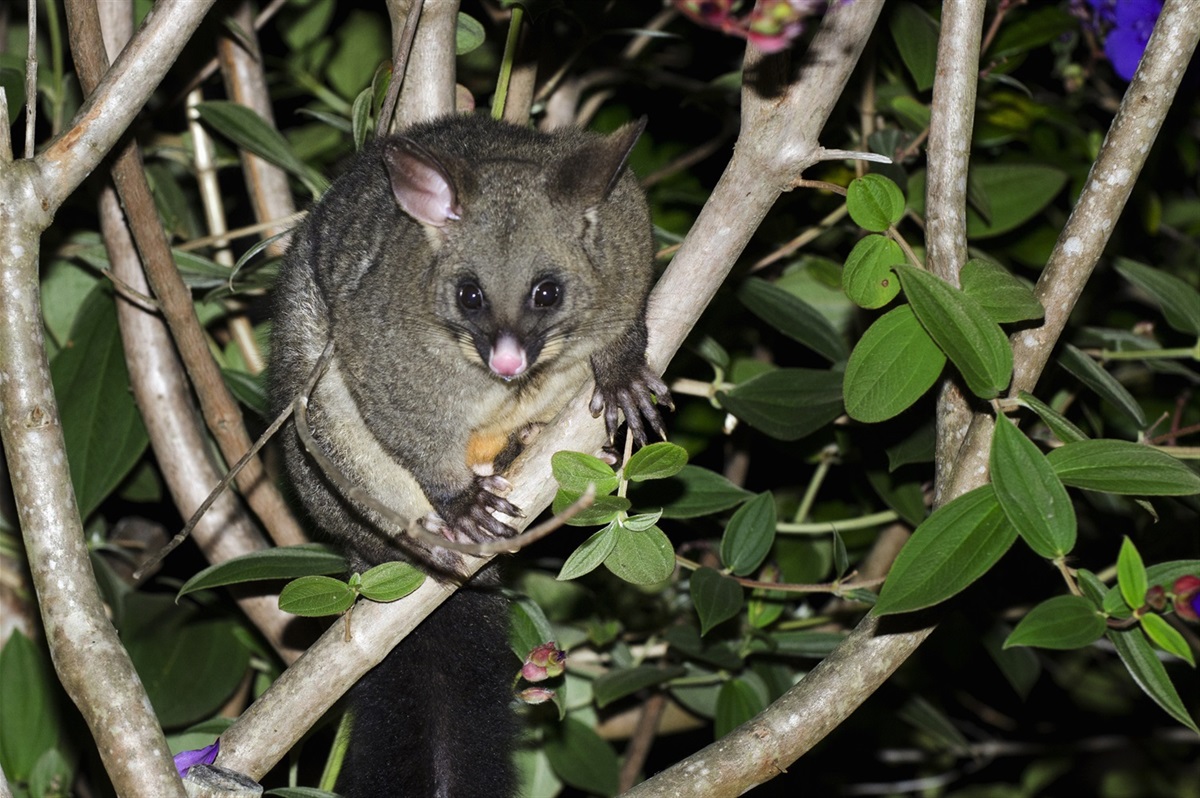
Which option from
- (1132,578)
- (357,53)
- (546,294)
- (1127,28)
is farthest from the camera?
(357,53)

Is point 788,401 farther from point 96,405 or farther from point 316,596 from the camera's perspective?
point 96,405

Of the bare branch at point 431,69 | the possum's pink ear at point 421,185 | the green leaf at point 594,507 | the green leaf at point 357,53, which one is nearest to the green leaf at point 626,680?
the green leaf at point 594,507

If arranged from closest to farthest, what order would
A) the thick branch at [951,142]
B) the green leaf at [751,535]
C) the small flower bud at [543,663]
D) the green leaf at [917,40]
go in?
the thick branch at [951,142], the small flower bud at [543,663], the green leaf at [751,535], the green leaf at [917,40]

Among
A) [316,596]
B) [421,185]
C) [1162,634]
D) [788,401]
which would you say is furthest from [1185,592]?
[421,185]

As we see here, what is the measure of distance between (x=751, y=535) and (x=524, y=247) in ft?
2.63

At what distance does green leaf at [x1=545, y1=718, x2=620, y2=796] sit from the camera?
10.4 ft

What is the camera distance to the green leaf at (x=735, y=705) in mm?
3053

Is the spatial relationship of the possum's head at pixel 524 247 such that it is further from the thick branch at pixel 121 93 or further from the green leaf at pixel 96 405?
the green leaf at pixel 96 405

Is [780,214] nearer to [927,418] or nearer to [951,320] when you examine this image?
[927,418]

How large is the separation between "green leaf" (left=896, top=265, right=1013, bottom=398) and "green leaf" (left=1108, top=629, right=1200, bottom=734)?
0.45m

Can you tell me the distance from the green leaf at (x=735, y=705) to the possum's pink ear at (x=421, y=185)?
1.35 m

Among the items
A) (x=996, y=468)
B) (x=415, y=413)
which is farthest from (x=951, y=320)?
(x=415, y=413)

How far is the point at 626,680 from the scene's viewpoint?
9.98 ft

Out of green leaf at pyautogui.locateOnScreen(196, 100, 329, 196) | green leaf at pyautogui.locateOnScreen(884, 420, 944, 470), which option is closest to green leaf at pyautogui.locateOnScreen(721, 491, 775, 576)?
green leaf at pyautogui.locateOnScreen(884, 420, 944, 470)
